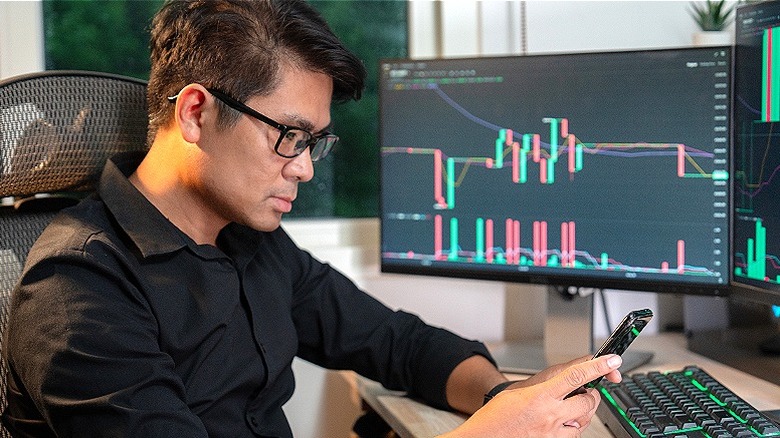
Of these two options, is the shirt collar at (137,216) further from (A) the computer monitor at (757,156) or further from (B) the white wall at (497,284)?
(A) the computer monitor at (757,156)

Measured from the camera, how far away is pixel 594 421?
1.28 metres

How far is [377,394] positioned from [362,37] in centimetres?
85

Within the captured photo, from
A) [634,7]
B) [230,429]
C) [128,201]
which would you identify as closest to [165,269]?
[128,201]

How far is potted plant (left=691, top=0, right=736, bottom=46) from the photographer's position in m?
1.79

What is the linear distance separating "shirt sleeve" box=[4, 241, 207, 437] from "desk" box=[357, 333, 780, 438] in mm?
357

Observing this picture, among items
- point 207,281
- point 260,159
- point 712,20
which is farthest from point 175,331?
point 712,20

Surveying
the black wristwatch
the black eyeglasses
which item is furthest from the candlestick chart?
the black eyeglasses

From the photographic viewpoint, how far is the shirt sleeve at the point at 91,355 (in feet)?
3.43

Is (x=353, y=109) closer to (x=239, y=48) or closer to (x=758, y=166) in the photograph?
(x=239, y=48)

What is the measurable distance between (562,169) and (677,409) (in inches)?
20.0

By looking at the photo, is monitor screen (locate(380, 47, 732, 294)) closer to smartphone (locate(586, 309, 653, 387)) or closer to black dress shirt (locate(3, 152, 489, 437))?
black dress shirt (locate(3, 152, 489, 437))

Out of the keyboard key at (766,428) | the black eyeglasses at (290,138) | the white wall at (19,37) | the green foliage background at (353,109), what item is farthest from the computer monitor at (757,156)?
the white wall at (19,37)

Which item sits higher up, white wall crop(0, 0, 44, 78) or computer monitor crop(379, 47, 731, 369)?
white wall crop(0, 0, 44, 78)

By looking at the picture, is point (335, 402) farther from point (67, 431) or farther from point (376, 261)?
point (67, 431)
